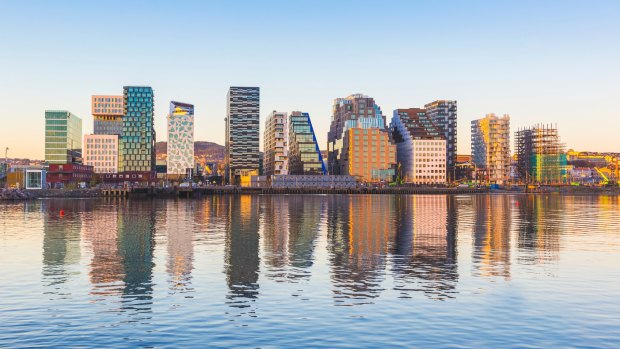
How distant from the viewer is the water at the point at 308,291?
82.8 ft

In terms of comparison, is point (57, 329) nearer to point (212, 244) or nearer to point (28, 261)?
point (28, 261)

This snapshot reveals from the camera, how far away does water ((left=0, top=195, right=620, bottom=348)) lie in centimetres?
2525

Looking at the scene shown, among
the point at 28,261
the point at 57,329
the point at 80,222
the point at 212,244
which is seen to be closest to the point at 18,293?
the point at 57,329

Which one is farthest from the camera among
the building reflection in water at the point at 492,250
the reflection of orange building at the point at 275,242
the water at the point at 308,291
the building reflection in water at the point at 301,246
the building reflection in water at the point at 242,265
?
the reflection of orange building at the point at 275,242

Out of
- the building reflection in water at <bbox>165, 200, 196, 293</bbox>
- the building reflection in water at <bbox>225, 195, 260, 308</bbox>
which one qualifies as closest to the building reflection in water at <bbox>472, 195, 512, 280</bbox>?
the building reflection in water at <bbox>225, 195, 260, 308</bbox>

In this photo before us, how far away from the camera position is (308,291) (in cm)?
3450

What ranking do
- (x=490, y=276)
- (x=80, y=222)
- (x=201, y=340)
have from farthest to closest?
(x=80, y=222)
(x=490, y=276)
(x=201, y=340)

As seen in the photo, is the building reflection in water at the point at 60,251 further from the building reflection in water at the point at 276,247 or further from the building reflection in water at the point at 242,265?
the building reflection in water at the point at 276,247

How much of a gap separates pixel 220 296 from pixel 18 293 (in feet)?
35.8

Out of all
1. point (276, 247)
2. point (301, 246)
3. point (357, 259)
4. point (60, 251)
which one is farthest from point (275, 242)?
point (60, 251)

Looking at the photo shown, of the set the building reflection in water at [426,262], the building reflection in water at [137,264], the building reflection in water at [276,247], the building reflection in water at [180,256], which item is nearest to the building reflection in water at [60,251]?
the building reflection in water at [137,264]

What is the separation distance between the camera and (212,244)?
58.1m

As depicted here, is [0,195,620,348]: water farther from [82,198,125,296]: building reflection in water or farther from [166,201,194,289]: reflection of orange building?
[166,201,194,289]: reflection of orange building

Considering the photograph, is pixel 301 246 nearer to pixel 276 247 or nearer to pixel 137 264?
pixel 276 247
